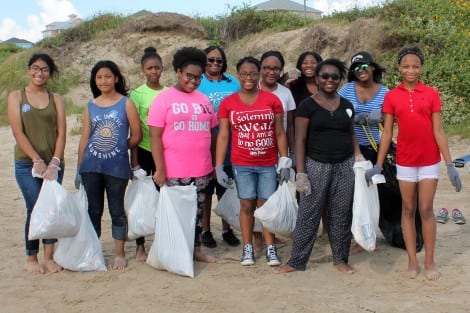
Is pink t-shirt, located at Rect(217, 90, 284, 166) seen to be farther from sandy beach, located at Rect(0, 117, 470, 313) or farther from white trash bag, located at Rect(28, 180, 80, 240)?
white trash bag, located at Rect(28, 180, 80, 240)

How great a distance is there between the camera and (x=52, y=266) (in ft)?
15.4

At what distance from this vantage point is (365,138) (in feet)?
15.9

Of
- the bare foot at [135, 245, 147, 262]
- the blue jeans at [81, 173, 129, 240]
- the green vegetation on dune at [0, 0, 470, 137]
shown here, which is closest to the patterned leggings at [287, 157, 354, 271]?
the bare foot at [135, 245, 147, 262]

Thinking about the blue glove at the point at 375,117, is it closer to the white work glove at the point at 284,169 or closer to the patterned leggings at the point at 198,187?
the white work glove at the point at 284,169

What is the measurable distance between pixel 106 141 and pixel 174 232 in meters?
0.87

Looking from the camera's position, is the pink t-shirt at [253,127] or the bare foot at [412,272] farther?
the pink t-shirt at [253,127]

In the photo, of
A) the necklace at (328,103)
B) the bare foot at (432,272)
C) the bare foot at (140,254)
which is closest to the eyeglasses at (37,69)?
the bare foot at (140,254)

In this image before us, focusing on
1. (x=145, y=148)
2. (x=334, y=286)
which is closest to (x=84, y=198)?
(x=145, y=148)

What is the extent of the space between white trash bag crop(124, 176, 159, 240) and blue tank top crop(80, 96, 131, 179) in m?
0.22

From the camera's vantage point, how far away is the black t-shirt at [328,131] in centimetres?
Answer: 436

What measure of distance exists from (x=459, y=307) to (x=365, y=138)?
1.58 meters

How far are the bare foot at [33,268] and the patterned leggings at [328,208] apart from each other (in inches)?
77.9

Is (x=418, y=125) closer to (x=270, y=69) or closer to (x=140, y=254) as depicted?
(x=270, y=69)

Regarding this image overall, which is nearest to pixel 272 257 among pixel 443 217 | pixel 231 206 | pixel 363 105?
pixel 231 206
